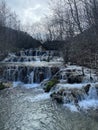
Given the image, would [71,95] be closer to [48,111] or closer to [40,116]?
[48,111]

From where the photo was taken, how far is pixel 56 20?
28.4m

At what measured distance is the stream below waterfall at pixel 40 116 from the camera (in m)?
7.50

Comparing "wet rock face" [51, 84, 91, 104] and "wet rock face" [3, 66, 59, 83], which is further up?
"wet rock face" [3, 66, 59, 83]

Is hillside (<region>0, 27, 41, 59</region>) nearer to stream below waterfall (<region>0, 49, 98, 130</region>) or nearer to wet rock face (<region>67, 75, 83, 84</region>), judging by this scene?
wet rock face (<region>67, 75, 83, 84</region>)

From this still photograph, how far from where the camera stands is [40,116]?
8508 mm

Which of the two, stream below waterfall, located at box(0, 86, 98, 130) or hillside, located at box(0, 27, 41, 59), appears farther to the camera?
hillside, located at box(0, 27, 41, 59)

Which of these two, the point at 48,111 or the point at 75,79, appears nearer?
the point at 48,111

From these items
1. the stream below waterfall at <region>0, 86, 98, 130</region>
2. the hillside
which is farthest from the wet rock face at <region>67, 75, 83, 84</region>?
the hillside

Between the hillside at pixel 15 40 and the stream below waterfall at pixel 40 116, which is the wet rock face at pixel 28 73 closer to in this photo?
the stream below waterfall at pixel 40 116

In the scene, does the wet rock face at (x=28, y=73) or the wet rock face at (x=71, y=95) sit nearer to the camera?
the wet rock face at (x=71, y=95)

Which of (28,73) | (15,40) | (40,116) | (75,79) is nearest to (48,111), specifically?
(40,116)

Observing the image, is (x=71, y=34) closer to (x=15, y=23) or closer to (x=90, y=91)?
(x=90, y=91)

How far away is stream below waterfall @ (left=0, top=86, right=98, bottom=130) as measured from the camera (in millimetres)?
7496

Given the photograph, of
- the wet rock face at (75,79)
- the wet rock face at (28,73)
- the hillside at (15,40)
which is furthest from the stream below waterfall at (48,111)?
the hillside at (15,40)
